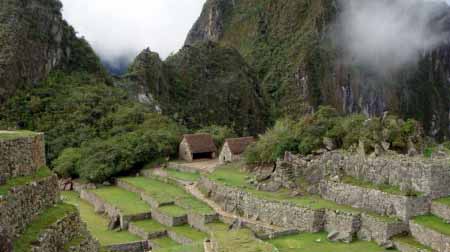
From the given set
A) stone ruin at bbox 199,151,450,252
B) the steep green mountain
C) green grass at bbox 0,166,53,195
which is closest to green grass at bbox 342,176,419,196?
stone ruin at bbox 199,151,450,252

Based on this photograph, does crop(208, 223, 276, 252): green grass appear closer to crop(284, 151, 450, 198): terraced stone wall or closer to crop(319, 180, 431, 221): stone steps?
crop(319, 180, 431, 221): stone steps

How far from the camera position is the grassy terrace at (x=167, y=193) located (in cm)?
2412

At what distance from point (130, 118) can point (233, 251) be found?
115 ft

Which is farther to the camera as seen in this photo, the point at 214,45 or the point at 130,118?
the point at 214,45

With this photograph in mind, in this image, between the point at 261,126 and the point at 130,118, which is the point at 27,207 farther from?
the point at 261,126

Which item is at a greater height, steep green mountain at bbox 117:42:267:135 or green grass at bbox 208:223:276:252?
steep green mountain at bbox 117:42:267:135

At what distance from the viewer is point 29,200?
9016mm

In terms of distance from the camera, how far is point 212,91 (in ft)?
231

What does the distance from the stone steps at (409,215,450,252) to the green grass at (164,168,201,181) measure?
45.7 feet

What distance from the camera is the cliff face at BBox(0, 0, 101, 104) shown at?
51.8m

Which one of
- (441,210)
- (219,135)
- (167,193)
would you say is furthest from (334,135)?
(219,135)

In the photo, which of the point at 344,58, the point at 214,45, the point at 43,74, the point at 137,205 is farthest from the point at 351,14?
the point at 137,205

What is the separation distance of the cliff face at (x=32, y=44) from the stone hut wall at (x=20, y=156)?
138 ft

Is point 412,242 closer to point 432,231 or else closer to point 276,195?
point 432,231
